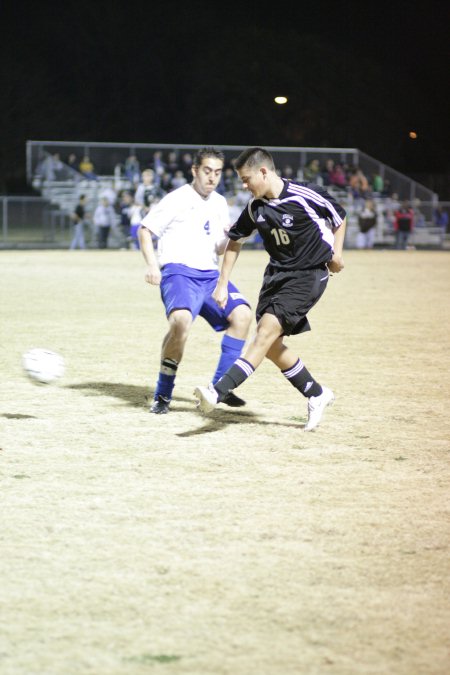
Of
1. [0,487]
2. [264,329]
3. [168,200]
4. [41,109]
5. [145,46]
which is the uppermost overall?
[145,46]

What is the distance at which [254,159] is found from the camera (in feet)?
21.5

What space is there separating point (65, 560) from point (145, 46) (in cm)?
6738

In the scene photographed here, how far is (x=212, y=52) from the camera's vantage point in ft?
213

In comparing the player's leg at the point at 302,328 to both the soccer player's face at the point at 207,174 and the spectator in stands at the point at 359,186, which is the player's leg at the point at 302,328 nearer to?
the soccer player's face at the point at 207,174

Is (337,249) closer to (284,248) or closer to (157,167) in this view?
(284,248)

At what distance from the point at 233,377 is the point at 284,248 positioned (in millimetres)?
949

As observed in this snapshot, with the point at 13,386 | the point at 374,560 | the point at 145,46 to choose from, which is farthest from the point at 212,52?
the point at 374,560

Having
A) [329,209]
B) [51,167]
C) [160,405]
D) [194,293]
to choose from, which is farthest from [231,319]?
[51,167]

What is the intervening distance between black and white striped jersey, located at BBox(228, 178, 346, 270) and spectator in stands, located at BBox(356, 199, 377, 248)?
2799 cm

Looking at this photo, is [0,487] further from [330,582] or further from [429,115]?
[429,115]

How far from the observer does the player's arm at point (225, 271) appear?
279 inches

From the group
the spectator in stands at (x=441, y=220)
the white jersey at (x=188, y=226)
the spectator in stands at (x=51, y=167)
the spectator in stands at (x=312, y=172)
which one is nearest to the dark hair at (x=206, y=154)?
the white jersey at (x=188, y=226)

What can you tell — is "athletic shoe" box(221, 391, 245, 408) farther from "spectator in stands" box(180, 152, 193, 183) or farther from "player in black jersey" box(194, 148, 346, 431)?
"spectator in stands" box(180, 152, 193, 183)

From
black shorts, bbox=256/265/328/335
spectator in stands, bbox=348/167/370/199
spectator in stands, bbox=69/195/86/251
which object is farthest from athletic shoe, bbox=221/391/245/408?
spectator in stands, bbox=348/167/370/199
